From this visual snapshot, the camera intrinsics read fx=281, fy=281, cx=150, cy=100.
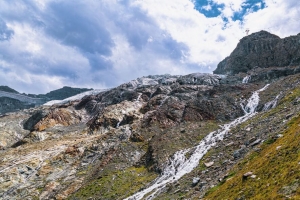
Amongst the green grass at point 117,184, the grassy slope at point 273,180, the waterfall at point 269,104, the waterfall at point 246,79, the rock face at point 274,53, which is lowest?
the green grass at point 117,184

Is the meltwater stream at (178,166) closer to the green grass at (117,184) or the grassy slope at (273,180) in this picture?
the green grass at (117,184)

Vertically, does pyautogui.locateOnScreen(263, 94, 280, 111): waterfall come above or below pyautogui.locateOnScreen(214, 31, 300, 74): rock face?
below

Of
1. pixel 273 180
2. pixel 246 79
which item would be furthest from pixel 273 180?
pixel 246 79

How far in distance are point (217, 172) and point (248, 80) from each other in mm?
107635

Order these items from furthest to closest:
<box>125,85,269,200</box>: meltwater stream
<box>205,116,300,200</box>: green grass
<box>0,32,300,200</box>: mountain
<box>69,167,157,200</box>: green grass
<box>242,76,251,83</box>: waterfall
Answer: <box>242,76,251,83</box>: waterfall → <box>69,167,157,200</box>: green grass → <box>125,85,269,200</box>: meltwater stream → <box>0,32,300,200</box>: mountain → <box>205,116,300,200</box>: green grass

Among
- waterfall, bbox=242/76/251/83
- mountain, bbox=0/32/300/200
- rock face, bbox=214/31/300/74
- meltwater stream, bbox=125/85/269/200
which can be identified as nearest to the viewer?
mountain, bbox=0/32/300/200

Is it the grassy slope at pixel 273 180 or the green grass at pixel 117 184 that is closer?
the grassy slope at pixel 273 180

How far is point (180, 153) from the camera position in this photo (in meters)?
63.9

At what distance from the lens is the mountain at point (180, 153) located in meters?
29.4

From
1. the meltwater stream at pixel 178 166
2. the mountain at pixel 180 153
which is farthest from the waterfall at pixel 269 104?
the meltwater stream at pixel 178 166

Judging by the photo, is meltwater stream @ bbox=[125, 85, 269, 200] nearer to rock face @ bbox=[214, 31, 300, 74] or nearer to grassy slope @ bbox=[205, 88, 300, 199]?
grassy slope @ bbox=[205, 88, 300, 199]

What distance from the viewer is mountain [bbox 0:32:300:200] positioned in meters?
29.4

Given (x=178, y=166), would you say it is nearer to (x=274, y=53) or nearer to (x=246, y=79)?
(x=246, y=79)

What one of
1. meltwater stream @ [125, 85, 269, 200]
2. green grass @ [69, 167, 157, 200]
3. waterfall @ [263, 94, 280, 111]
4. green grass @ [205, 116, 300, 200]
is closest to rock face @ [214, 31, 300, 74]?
waterfall @ [263, 94, 280, 111]
